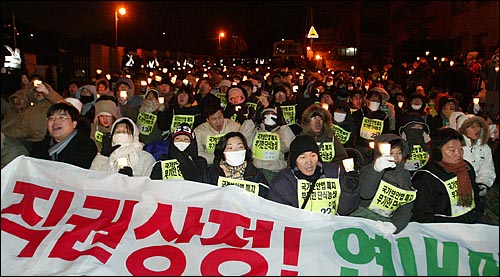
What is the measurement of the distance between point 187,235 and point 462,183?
2.45 m

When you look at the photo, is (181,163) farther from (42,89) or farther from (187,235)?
(42,89)

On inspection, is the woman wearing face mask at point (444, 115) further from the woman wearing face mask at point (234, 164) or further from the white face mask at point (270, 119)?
the woman wearing face mask at point (234, 164)

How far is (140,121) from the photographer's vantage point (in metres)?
8.01

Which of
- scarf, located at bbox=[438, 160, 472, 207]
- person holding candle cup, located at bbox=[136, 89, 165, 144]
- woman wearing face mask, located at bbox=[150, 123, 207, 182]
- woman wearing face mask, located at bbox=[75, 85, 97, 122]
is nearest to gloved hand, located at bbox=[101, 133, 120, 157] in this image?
woman wearing face mask, located at bbox=[150, 123, 207, 182]

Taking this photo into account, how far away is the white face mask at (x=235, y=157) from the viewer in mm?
4820

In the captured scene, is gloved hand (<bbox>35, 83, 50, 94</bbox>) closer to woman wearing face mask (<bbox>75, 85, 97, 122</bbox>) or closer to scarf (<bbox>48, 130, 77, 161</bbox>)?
woman wearing face mask (<bbox>75, 85, 97, 122</bbox>)

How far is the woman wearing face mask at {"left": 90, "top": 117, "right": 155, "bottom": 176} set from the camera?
513 cm

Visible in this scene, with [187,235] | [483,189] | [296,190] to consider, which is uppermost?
[296,190]

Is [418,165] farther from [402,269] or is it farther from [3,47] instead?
[3,47]

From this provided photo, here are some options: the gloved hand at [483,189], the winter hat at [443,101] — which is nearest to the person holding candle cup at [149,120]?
the gloved hand at [483,189]

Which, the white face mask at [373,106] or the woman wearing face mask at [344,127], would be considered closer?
the woman wearing face mask at [344,127]

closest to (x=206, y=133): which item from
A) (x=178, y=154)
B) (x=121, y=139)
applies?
(x=178, y=154)

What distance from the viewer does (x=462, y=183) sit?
4555 mm

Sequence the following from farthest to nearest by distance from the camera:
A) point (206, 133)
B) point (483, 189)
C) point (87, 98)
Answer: point (87, 98), point (206, 133), point (483, 189)
